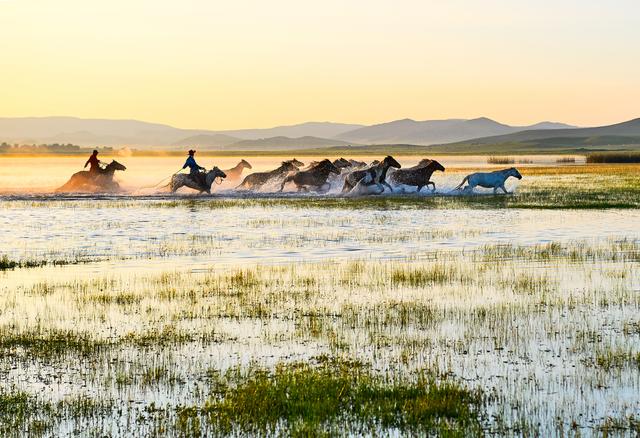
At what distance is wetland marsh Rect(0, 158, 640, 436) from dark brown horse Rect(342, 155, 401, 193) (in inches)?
729

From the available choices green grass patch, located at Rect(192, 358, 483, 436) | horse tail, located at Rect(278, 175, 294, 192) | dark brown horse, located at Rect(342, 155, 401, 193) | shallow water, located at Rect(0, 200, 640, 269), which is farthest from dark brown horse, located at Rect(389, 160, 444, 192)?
green grass patch, located at Rect(192, 358, 483, 436)

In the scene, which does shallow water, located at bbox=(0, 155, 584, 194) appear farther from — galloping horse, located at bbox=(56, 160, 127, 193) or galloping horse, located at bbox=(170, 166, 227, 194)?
galloping horse, located at bbox=(170, 166, 227, 194)

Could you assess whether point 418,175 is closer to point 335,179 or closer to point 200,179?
point 335,179

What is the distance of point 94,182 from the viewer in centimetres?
4862

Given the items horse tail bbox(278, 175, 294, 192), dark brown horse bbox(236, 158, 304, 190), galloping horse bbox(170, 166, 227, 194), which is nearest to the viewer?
galloping horse bbox(170, 166, 227, 194)

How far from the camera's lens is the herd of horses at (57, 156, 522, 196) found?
46.3 meters

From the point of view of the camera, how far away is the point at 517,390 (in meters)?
10.1

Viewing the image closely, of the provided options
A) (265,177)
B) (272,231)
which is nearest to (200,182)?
(265,177)

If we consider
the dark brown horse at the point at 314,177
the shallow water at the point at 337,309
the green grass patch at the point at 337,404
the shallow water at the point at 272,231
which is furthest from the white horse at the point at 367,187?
the green grass patch at the point at 337,404

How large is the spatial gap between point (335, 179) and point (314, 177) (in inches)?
44.3

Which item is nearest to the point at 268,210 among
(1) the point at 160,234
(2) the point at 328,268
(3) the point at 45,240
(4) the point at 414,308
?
(1) the point at 160,234

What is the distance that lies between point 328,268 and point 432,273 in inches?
93.8

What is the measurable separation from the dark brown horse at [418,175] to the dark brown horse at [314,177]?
3.37 meters

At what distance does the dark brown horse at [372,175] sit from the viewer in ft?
151
